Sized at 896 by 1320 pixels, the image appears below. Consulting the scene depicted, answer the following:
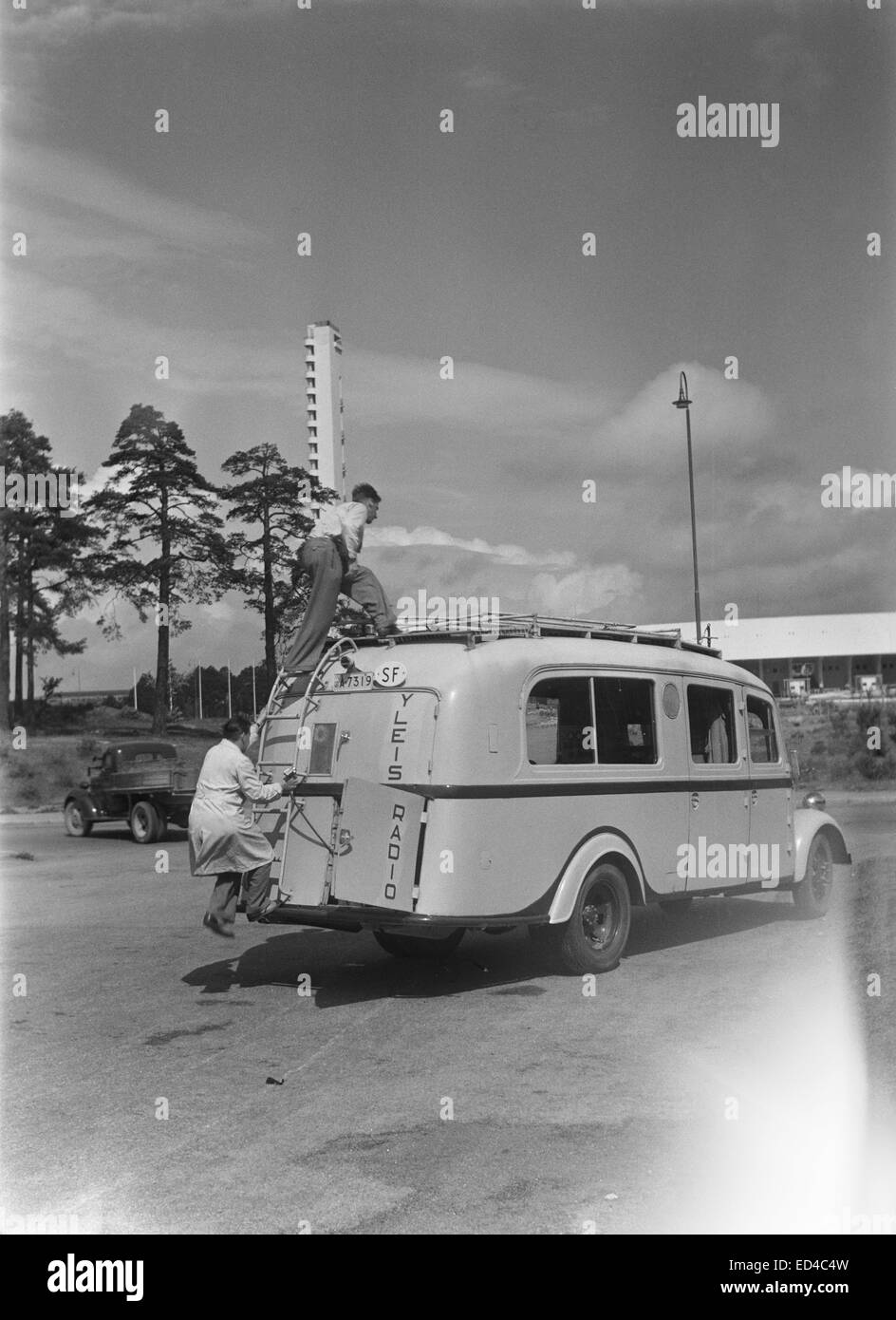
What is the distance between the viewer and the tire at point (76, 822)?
81.7 feet

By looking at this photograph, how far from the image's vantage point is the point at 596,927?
10.0m

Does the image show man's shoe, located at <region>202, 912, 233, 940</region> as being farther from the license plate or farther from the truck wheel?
the truck wheel

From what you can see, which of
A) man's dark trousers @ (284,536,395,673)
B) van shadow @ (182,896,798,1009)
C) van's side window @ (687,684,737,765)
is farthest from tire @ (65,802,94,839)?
van's side window @ (687,684,737,765)

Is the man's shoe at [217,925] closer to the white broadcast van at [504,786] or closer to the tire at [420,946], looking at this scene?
the white broadcast van at [504,786]

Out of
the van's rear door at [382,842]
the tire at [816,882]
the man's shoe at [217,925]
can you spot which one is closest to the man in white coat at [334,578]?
the van's rear door at [382,842]

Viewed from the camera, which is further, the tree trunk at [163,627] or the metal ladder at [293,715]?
the tree trunk at [163,627]

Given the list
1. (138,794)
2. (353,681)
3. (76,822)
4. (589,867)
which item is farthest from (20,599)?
(589,867)

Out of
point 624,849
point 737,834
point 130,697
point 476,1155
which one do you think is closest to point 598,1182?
point 476,1155

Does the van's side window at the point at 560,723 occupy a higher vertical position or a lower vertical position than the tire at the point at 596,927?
higher

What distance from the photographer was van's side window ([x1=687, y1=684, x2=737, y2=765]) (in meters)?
11.1

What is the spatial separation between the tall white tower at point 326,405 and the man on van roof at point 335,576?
24.2 feet

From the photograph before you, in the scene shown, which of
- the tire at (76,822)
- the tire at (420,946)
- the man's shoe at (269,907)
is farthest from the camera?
the tire at (76,822)

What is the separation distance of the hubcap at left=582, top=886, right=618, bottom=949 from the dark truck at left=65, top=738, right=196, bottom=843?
14.1 m

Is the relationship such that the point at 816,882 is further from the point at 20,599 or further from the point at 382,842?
the point at 20,599
